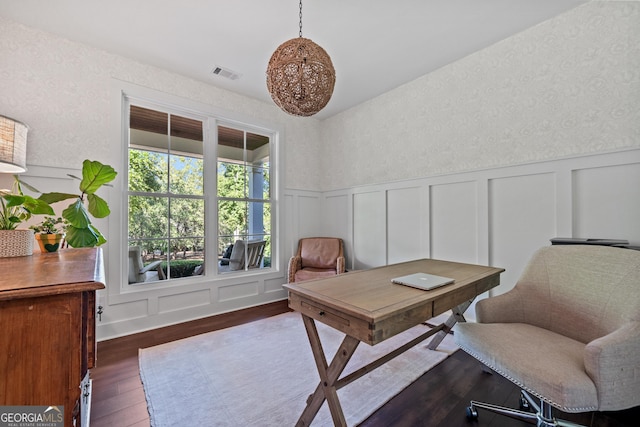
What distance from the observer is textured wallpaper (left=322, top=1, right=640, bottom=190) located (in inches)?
75.5

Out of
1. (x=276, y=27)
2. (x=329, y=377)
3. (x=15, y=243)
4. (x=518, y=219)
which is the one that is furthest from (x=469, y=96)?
(x=15, y=243)

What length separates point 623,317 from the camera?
1.24 metres

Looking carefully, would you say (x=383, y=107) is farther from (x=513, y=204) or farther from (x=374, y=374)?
(x=374, y=374)

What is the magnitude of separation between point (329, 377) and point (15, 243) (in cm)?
170

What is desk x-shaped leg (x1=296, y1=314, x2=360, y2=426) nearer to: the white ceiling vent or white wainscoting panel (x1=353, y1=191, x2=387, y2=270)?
white wainscoting panel (x1=353, y1=191, x2=387, y2=270)

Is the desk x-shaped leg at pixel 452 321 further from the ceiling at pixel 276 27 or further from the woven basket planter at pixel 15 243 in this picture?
the woven basket planter at pixel 15 243

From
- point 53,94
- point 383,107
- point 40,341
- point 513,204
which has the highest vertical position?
point 383,107

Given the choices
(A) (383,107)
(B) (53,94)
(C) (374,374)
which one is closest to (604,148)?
(A) (383,107)

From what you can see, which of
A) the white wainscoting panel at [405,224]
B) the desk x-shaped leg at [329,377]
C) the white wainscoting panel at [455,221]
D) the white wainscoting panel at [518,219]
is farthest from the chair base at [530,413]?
the white wainscoting panel at [405,224]

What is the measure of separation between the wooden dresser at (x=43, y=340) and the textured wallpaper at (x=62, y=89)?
7.71 feet

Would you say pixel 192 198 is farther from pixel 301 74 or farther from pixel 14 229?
pixel 301 74

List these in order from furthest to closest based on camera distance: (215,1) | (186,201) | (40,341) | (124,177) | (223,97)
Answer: (223,97) < (186,201) < (124,177) < (215,1) < (40,341)

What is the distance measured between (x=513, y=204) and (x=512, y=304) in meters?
1.20

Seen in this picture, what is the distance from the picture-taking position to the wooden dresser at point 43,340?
65 cm
